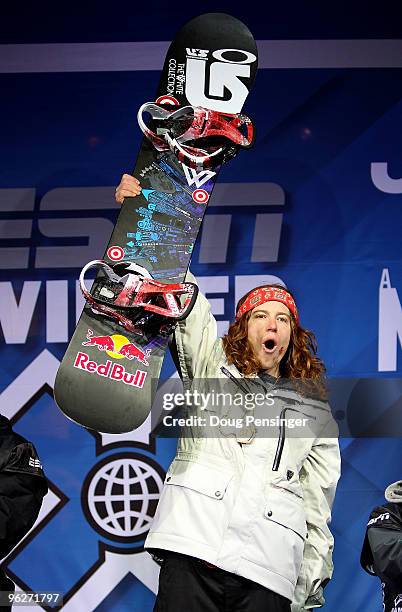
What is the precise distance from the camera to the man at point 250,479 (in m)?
2.77

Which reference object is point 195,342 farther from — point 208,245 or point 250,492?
point 208,245

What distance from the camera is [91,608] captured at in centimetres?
361

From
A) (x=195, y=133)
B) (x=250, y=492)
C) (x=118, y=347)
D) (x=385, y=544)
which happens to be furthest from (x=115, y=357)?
(x=385, y=544)

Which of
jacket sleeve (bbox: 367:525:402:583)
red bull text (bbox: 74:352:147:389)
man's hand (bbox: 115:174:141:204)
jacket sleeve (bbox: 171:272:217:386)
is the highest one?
man's hand (bbox: 115:174:141:204)

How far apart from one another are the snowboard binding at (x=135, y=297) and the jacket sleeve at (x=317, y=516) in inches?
22.9

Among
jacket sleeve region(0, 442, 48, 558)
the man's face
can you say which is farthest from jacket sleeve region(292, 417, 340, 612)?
jacket sleeve region(0, 442, 48, 558)

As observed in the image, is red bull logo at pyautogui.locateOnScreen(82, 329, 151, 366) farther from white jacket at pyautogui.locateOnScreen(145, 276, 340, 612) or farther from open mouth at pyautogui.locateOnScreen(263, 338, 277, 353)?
open mouth at pyautogui.locateOnScreen(263, 338, 277, 353)

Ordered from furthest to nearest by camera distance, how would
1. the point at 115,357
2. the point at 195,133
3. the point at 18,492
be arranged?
the point at 195,133
the point at 115,357
the point at 18,492

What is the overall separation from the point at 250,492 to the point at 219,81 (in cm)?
127

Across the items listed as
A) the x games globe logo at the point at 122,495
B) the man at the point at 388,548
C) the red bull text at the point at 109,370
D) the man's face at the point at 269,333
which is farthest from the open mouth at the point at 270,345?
the x games globe logo at the point at 122,495

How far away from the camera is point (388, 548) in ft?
9.18

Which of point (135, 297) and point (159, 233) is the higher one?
point (159, 233)

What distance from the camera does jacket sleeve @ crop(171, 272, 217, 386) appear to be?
2.92 metres

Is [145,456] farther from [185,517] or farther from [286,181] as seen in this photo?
[286,181]
